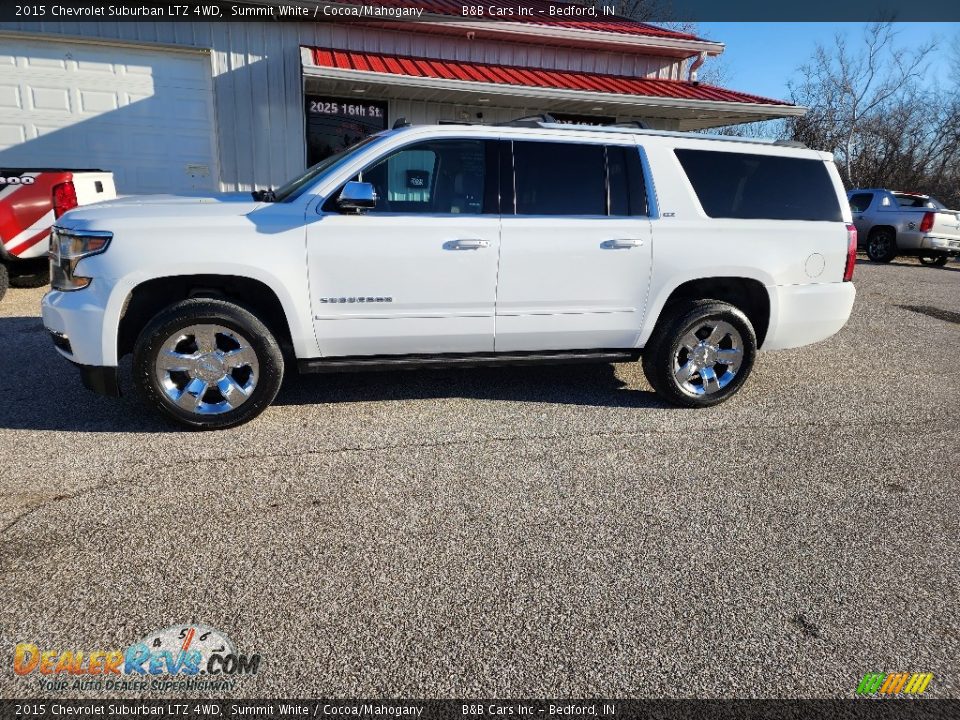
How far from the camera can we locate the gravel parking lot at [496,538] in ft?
7.17

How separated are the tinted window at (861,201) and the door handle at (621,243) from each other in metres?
14.1

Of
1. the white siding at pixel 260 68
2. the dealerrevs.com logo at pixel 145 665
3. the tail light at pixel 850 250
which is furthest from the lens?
the white siding at pixel 260 68

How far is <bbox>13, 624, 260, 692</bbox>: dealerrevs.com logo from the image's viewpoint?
2028 millimetres

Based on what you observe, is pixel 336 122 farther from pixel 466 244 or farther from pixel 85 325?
pixel 85 325

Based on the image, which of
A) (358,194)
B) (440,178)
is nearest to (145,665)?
(358,194)

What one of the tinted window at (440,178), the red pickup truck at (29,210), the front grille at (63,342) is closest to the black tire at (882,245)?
the tinted window at (440,178)

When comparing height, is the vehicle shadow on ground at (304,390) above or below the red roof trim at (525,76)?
below

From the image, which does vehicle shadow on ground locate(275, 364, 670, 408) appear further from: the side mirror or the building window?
the building window

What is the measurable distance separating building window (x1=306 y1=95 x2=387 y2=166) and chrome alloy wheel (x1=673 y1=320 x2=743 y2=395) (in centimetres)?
891

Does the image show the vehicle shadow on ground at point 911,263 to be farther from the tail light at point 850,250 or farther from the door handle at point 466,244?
the door handle at point 466,244

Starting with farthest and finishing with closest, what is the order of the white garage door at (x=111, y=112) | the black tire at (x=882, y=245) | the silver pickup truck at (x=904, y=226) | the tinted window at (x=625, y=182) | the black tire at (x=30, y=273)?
the black tire at (x=882, y=245) → the silver pickup truck at (x=904, y=226) → the white garage door at (x=111, y=112) → the black tire at (x=30, y=273) → the tinted window at (x=625, y=182)

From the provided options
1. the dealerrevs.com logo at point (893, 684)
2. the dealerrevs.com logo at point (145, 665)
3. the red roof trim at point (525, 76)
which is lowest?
the dealerrevs.com logo at point (893, 684)

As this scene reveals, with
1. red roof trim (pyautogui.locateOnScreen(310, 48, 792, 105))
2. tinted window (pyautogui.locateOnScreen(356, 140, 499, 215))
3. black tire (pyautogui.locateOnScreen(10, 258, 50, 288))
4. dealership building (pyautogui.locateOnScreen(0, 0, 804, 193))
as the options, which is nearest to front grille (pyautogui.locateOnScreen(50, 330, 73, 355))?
tinted window (pyautogui.locateOnScreen(356, 140, 499, 215))

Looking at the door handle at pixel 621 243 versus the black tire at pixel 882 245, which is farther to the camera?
the black tire at pixel 882 245
